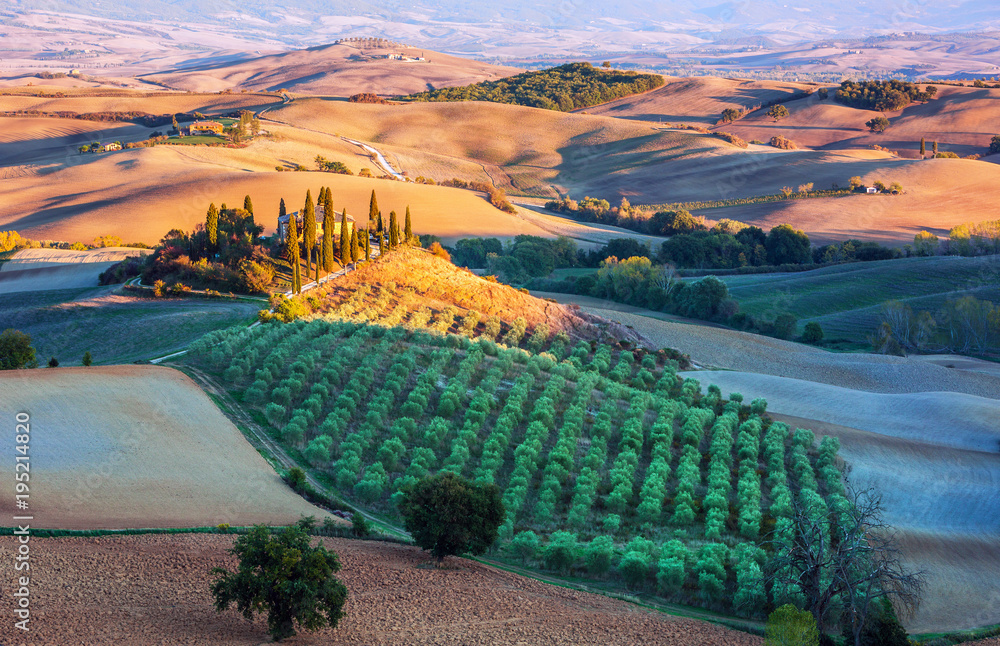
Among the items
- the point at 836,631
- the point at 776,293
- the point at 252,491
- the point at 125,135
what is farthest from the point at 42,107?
the point at 836,631

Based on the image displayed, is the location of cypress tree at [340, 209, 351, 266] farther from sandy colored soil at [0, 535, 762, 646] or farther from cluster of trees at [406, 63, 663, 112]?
cluster of trees at [406, 63, 663, 112]

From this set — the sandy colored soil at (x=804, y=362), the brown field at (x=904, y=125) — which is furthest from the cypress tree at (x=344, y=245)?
the brown field at (x=904, y=125)

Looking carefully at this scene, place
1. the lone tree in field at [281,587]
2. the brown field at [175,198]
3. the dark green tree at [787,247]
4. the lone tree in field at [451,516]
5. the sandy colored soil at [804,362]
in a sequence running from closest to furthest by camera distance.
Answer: the lone tree in field at [281,587] → the lone tree in field at [451,516] → the sandy colored soil at [804,362] → the brown field at [175,198] → the dark green tree at [787,247]

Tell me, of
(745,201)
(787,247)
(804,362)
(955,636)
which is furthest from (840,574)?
(745,201)

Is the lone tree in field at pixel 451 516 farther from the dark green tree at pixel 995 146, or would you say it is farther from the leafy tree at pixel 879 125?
the leafy tree at pixel 879 125

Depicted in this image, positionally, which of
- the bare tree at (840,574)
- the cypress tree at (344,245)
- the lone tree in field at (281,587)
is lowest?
the bare tree at (840,574)

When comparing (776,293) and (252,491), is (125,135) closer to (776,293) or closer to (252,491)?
(776,293)
